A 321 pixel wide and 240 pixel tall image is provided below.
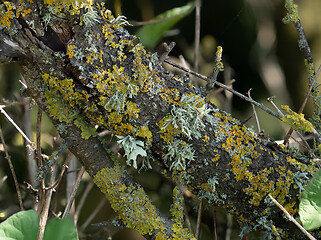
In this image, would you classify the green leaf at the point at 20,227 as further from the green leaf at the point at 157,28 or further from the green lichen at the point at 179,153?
the green leaf at the point at 157,28

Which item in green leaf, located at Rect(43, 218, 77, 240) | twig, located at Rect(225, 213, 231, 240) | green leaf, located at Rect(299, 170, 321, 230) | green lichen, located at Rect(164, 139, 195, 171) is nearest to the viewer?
green leaf, located at Rect(43, 218, 77, 240)

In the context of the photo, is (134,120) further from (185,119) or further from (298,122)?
(298,122)

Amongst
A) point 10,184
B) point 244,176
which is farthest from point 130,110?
point 10,184

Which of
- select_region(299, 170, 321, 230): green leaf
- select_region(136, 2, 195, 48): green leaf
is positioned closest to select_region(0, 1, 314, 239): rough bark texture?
select_region(299, 170, 321, 230): green leaf

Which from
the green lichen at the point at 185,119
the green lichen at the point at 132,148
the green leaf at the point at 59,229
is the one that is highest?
the green lichen at the point at 185,119

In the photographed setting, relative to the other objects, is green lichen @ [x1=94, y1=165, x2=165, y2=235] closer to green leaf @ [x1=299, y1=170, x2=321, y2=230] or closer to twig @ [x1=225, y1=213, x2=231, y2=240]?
green leaf @ [x1=299, y1=170, x2=321, y2=230]

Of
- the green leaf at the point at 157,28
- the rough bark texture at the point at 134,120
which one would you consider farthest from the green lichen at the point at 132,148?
the green leaf at the point at 157,28
